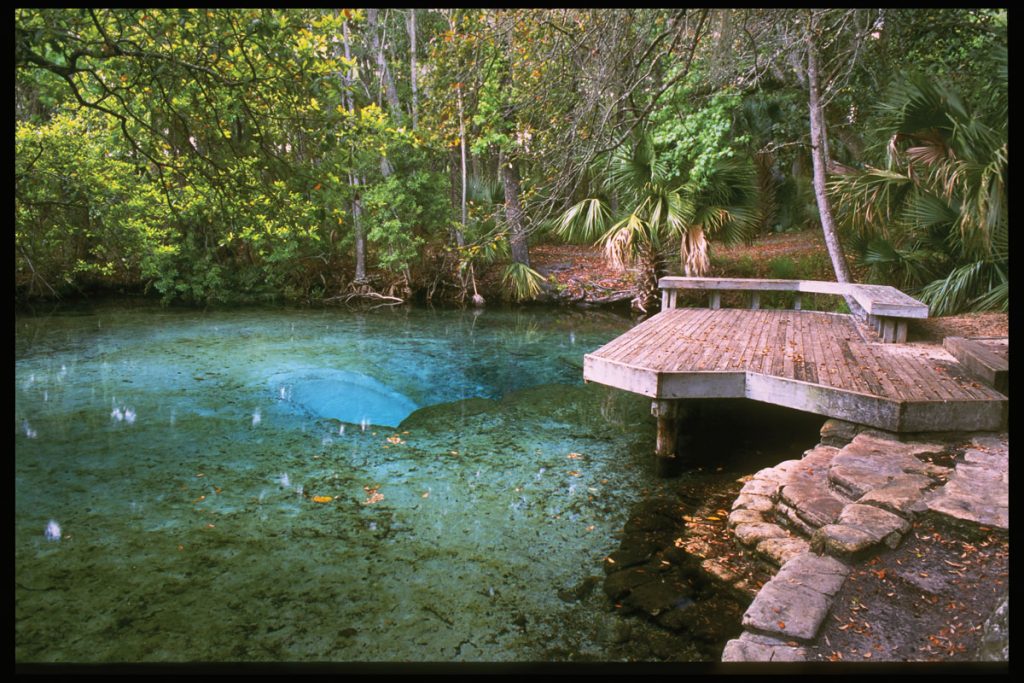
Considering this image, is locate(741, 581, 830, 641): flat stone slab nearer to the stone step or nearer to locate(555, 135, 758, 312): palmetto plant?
the stone step

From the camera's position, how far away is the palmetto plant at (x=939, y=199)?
360 centimetres

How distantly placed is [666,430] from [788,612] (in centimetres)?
205

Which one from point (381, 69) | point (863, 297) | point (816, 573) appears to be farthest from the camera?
point (381, 69)

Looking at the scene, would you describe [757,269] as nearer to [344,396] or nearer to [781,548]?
[344,396]

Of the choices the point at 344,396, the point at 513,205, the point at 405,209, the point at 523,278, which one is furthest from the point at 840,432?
the point at 405,209

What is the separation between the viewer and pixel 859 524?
2.25 meters

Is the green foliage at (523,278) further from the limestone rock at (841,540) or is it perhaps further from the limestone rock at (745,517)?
the limestone rock at (841,540)

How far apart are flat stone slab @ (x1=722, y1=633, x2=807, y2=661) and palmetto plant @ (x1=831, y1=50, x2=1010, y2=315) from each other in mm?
2873

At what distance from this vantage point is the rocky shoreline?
1.77m

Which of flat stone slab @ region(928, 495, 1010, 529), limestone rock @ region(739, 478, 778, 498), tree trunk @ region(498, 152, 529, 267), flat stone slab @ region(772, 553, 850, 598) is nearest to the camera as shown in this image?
flat stone slab @ region(772, 553, 850, 598)

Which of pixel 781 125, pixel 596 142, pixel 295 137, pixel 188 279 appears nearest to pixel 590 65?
pixel 596 142

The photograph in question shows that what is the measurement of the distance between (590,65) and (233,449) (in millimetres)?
3327

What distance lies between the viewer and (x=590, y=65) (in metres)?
3.83

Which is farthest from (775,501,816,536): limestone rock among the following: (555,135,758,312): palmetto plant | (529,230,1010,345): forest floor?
(555,135,758,312): palmetto plant
